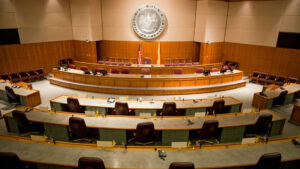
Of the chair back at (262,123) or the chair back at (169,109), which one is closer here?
the chair back at (262,123)

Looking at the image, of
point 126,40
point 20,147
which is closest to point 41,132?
point 20,147

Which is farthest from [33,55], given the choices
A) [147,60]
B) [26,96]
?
[147,60]

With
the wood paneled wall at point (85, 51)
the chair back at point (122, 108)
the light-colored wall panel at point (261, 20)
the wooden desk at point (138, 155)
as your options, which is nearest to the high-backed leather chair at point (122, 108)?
the chair back at point (122, 108)

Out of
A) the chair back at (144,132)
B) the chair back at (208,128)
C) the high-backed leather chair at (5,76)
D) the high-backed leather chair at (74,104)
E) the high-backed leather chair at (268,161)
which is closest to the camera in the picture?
the high-backed leather chair at (268,161)

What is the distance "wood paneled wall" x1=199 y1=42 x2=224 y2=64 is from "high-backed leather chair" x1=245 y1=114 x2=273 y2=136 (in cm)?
891

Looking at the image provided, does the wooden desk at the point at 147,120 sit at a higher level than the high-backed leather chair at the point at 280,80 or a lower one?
lower

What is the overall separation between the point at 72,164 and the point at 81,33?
1241cm

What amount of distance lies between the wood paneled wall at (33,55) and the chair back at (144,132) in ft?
36.4

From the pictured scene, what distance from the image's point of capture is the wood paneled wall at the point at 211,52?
1395 cm

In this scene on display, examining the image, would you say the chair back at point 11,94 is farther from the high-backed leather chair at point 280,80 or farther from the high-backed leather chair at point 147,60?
the high-backed leather chair at point 280,80

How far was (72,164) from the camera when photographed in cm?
356

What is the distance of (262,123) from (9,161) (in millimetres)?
6242

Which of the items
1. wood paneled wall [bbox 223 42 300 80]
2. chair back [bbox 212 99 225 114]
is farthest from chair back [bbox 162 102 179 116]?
wood paneled wall [bbox 223 42 300 80]

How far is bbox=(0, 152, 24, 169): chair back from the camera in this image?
3.38 metres
